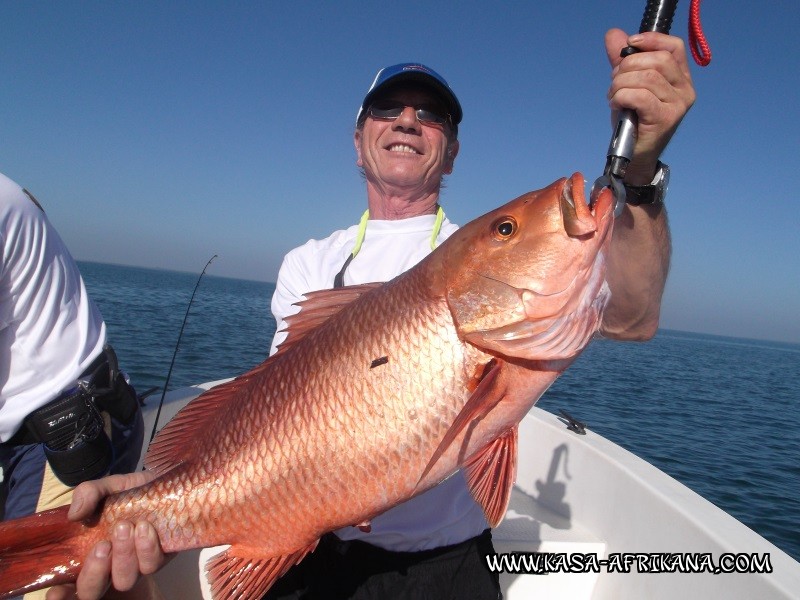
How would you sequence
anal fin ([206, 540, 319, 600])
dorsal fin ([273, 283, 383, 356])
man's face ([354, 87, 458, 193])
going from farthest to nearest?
man's face ([354, 87, 458, 193]) < dorsal fin ([273, 283, 383, 356]) < anal fin ([206, 540, 319, 600])

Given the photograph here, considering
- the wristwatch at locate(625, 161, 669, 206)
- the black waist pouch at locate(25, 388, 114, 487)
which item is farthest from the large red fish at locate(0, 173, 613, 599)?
the black waist pouch at locate(25, 388, 114, 487)

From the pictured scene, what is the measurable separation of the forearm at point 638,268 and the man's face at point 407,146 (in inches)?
39.9

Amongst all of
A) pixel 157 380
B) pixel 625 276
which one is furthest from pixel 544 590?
pixel 157 380

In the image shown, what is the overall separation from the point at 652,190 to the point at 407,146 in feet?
3.88

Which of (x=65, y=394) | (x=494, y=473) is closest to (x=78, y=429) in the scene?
(x=65, y=394)

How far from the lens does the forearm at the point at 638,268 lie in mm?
1949

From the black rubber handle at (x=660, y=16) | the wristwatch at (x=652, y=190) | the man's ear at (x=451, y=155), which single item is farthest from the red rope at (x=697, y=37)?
the man's ear at (x=451, y=155)

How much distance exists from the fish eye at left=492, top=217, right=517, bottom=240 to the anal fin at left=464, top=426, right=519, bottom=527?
0.65 m

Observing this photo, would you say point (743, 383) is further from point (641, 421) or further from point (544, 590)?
point (544, 590)

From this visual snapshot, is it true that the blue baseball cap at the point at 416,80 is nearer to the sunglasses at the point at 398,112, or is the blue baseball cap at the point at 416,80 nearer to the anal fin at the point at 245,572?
the sunglasses at the point at 398,112

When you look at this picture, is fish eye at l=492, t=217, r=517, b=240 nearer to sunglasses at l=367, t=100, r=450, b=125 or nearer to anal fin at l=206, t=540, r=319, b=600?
sunglasses at l=367, t=100, r=450, b=125

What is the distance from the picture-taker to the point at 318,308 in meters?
1.97

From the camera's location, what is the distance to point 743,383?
2466 cm

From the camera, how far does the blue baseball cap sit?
2.52 meters
